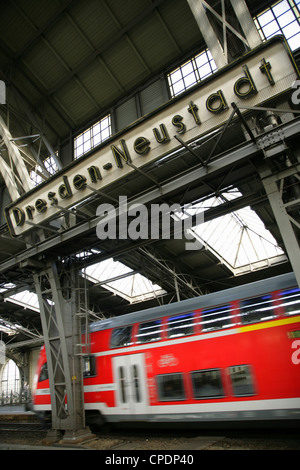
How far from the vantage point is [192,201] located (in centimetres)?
973

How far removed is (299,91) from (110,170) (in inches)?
219

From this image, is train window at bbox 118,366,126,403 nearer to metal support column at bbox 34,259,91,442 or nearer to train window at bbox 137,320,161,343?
train window at bbox 137,320,161,343

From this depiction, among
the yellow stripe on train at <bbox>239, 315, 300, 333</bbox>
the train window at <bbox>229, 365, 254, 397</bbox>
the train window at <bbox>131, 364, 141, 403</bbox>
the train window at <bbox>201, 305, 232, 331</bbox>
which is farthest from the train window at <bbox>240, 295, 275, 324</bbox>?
the train window at <bbox>131, 364, 141, 403</bbox>

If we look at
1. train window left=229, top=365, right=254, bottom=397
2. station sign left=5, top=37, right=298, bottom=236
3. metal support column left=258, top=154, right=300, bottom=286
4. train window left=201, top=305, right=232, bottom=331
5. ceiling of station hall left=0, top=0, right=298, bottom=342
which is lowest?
train window left=229, top=365, right=254, bottom=397

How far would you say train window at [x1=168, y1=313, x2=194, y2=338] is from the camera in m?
8.58

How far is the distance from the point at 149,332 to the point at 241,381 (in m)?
3.04

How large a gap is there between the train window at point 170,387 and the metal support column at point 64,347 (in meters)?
3.19

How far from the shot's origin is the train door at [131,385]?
9086 millimetres

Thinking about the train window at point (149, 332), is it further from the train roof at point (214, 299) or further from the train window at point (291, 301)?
the train window at point (291, 301)

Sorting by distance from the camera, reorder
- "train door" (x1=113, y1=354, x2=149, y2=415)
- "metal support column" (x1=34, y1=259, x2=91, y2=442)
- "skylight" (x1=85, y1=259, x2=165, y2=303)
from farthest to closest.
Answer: "skylight" (x1=85, y1=259, x2=165, y2=303), "metal support column" (x1=34, y1=259, x2=91, y2=442), "train door" (x1=113, y1=354, x2=149, y2=415)

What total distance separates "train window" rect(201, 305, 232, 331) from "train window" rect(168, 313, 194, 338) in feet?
1.26

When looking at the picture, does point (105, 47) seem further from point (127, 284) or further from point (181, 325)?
point (127, 284)

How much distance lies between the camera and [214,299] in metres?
8.55
